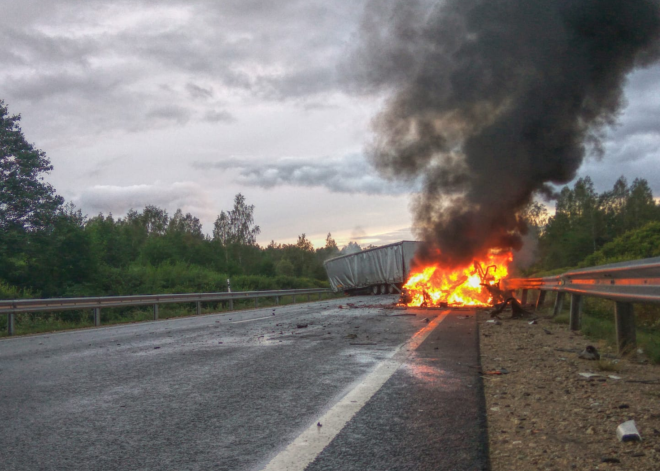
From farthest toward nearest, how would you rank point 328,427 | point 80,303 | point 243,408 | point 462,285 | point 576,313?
point 462,285
point 80,303
point 576,313
point 243,408
point 328,427

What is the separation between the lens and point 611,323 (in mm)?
9602

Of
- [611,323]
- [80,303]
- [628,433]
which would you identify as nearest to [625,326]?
[628,433]

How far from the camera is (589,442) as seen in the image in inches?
118

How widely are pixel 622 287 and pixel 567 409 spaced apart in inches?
90.7

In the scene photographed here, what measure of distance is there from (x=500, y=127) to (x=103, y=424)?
1868cm

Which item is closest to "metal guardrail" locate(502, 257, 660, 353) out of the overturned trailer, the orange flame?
the orange flame

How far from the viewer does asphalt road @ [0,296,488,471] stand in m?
2.82

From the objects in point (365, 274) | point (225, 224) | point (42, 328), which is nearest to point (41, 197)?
Result: point (42, 328)

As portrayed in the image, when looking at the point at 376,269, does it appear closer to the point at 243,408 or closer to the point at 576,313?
the point at 576,313

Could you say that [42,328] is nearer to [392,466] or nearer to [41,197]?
[392,466]

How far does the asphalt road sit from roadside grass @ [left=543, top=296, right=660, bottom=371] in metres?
1.90

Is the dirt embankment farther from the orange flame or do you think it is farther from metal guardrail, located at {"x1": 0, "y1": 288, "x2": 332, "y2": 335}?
metal guardrail, located at {"x1": 0, "y1": 288, "x2": 332, "y2": 335}

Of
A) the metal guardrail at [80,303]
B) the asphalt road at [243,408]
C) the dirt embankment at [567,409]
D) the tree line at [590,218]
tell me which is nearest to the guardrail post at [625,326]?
the dirt embankment at [567,409]

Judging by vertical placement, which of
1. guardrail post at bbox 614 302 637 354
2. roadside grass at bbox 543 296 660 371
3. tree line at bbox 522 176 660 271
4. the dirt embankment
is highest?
tree line at bbox 522 176 660 271
